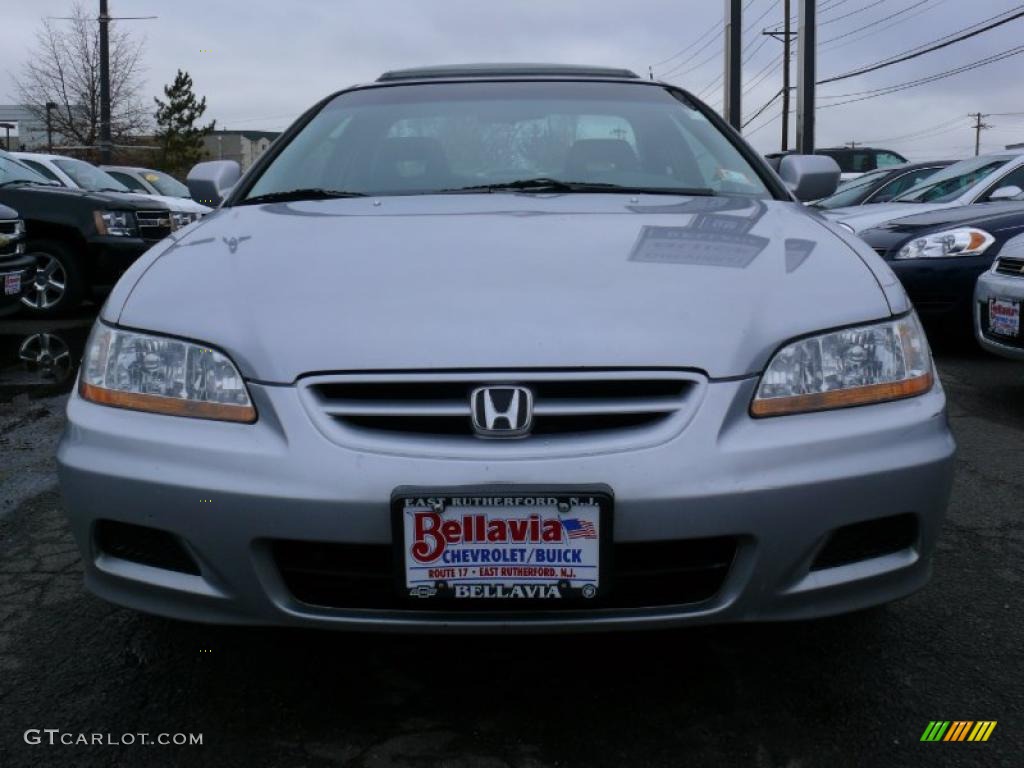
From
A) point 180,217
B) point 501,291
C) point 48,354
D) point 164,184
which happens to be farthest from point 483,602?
point 164,184

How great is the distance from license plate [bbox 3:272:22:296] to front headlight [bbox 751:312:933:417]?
581cm

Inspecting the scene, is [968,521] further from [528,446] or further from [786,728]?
[528,446]

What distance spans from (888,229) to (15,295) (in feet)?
18.6

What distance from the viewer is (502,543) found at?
1.73 metres

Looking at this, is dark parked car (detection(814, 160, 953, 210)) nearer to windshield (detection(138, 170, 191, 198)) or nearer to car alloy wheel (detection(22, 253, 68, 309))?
car alloy wheel (detection(22, 253, 68, 309))

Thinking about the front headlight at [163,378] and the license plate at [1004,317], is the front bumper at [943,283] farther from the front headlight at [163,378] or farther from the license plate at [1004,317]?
the front headlight at [163,378]

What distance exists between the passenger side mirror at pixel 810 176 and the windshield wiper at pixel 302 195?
1.39m

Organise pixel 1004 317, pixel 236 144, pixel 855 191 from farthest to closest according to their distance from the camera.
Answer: pixel 236 144 → pixel 855 191 → pixel 1004 317

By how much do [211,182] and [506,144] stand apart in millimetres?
994

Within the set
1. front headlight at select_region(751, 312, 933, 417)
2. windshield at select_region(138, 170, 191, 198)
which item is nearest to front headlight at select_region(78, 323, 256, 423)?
front headlight at select_region(751, 312, 933, 417)

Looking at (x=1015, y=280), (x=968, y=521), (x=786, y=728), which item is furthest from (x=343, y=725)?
(x=1015, y=280)

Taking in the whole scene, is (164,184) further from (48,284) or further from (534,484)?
(534,484)

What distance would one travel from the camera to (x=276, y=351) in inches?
73.6

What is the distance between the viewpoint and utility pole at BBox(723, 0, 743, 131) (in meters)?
21.9
